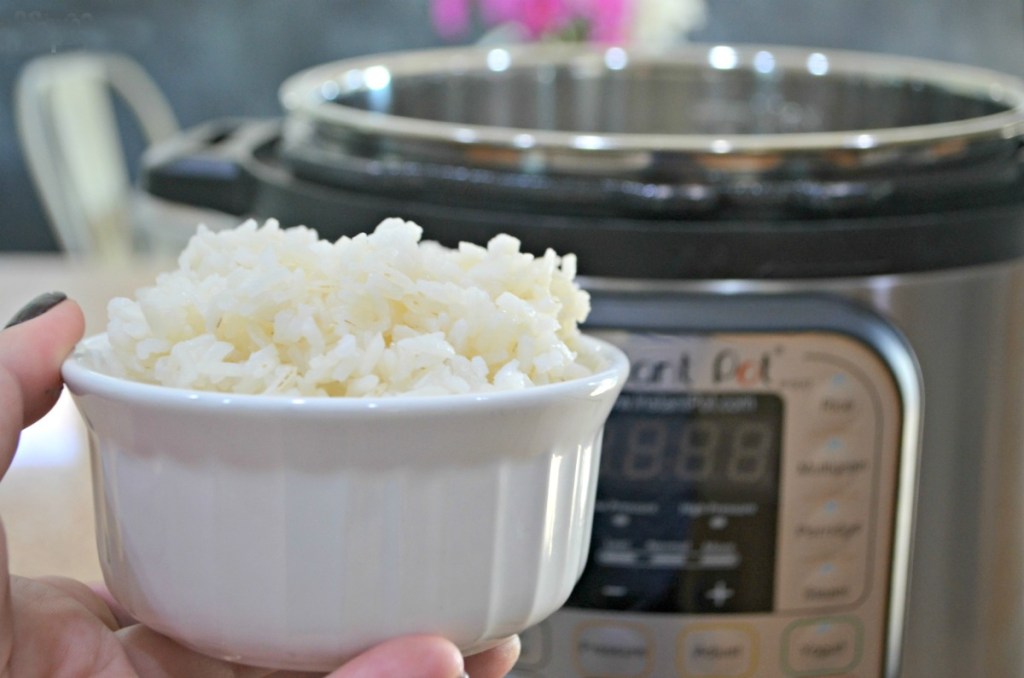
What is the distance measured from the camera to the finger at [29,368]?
404mm

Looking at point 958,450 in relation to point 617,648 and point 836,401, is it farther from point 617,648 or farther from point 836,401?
point 617,648

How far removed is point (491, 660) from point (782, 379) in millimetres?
211

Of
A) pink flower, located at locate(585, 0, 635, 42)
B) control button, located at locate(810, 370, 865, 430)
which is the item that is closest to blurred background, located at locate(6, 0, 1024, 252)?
pink flower, located at locate(585, 0, 635, 42)

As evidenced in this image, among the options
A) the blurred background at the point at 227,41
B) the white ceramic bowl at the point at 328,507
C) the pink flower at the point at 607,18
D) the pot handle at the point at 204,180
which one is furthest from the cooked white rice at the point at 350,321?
the blurred background at the point at 227,41

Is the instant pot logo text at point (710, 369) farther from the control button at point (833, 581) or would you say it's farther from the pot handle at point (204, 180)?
the pot handle at point (204, 180)

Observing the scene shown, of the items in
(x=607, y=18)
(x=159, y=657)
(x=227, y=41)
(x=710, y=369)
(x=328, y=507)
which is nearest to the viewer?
(x=328, y=507)

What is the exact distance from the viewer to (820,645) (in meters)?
0.63

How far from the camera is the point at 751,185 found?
1.99 ft

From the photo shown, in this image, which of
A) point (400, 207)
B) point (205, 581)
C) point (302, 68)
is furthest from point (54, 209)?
point (205, 581)

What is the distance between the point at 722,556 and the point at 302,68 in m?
2.44

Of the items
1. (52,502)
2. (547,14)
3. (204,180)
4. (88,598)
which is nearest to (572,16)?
(547,14)

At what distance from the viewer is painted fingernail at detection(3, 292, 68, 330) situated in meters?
0.43

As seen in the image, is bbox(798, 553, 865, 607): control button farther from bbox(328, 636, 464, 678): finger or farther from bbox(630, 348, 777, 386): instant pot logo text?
bbox(328, 636, 464, 678): finger

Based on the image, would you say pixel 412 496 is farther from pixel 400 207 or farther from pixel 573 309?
pixel 400 207
